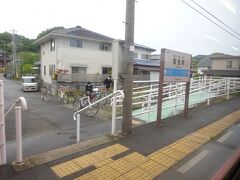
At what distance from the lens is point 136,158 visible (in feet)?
13.5

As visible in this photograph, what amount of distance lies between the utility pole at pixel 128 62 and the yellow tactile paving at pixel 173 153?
1255 millimetres

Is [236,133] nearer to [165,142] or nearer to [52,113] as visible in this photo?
[165,142]

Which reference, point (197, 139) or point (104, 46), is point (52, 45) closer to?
point (104, 46)

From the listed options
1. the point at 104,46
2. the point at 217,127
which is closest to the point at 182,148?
the point at 217,127

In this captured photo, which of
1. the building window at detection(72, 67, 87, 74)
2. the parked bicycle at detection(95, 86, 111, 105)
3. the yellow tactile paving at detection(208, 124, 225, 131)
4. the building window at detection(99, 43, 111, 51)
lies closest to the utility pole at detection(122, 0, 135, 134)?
the yellow tactile paving at detection(208, 124, 225, 131)

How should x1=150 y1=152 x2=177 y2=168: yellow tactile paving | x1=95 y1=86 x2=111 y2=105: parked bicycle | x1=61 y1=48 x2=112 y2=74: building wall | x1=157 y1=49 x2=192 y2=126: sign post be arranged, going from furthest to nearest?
x1=61 y1=48 x2=112 y2=74: building wall, x1=95 y1=86 x2=111 y2=105: parked bicycle, x1=157 y1=49 x2=192 y2=126: sign post, x1=150 y1=152 x2=177 y2=168: yellow tactile paving

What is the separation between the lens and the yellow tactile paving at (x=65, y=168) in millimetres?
3506

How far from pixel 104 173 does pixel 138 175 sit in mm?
582

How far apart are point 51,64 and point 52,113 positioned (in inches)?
488

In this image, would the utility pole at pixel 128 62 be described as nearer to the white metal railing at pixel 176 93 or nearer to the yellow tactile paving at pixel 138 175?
the white metal railing at pixel 176 93

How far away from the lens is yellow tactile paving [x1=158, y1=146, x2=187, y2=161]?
4.21 metres

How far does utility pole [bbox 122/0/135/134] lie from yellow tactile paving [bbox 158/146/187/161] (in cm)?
125

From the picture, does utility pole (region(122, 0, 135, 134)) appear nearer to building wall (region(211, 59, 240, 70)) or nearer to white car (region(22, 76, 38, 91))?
white car (region(22, 76, 38, 91))

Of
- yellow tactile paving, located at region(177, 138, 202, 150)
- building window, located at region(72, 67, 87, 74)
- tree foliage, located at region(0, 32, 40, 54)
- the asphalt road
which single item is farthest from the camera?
tree foliage, located at region(0, 32, 40, 54)
